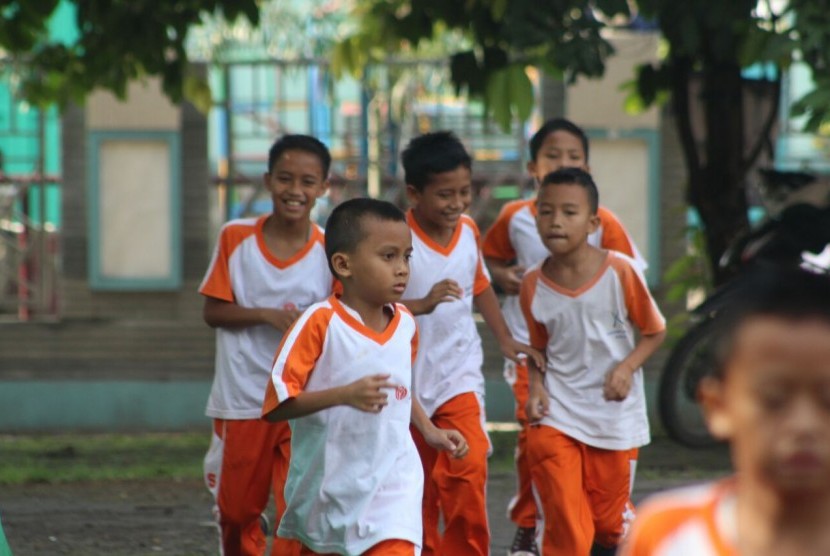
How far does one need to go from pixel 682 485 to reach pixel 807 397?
242 inches

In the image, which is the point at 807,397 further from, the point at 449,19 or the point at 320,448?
the point at 449,19

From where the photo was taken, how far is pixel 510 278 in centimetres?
648

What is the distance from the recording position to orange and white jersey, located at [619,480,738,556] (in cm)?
220

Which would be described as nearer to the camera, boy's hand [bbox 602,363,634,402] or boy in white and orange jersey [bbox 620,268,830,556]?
boy in white and orange jersey [bbox 620,268,830,556]

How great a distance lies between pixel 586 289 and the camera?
5559mm

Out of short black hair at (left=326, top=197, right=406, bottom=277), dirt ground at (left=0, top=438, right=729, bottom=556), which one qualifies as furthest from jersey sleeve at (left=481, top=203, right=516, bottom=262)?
short black hair at (left=326, top=197, right=406, bottom=277)

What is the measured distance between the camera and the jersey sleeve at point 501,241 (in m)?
6.94

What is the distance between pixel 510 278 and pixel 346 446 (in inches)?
81.3

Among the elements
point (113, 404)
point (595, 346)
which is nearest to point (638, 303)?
point (595, 346)

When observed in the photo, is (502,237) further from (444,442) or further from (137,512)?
(444,442)

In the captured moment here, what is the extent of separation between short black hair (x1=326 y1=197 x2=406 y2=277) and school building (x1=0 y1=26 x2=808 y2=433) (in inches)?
265

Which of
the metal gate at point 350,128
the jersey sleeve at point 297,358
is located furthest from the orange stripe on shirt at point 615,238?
the metal gate at point 350,128

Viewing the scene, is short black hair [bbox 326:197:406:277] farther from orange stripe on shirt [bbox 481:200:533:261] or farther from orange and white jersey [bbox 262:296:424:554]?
orange stripe on shirt [bbox 481:200:533:261]

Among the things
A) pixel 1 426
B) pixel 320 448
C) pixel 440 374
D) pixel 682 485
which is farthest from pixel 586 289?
pixel 1 426
